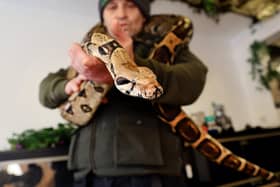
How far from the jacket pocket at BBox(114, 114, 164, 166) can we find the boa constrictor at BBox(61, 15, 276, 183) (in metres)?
0.09

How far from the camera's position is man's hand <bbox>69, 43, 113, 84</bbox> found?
669 millimetres

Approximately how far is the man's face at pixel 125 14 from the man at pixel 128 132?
0.02 metres

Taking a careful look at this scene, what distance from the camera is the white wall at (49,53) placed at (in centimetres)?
220

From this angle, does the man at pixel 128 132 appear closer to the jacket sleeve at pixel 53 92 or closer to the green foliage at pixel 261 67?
the jacket sleeve at pixel 53 92

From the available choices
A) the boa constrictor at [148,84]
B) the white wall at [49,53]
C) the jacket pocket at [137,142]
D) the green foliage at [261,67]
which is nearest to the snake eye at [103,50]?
the boa constrictor at [148,84]

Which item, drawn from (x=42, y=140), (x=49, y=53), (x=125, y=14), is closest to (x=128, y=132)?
(x=125, y=14)

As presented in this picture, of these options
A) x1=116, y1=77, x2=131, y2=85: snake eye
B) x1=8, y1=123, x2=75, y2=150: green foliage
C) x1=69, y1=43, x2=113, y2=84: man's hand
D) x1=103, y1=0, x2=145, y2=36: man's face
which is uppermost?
x1=103, y1=0, x2=145, y2=36: man's face

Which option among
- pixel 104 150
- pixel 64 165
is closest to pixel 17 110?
pixel 64 165

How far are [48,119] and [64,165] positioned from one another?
2.33 feet

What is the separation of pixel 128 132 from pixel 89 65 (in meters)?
A: 0.27

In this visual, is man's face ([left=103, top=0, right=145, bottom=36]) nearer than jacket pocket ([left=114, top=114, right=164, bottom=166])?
No

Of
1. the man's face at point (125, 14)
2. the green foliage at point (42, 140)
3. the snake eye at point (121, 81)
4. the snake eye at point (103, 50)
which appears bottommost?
the green foliage at point (42, 140)

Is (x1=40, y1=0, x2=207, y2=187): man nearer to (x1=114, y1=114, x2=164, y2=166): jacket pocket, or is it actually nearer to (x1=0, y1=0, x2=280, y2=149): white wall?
(x1=114, y1=114, x2=164, y2=166): jacket pocket

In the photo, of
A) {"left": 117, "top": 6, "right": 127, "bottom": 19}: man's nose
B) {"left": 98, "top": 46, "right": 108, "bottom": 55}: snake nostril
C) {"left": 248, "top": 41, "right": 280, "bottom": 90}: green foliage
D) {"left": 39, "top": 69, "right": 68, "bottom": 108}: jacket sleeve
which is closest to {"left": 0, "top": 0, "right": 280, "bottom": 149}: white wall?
{"left": 248, "top": 41, "right": 280, "bottom": 90}: green foliage
